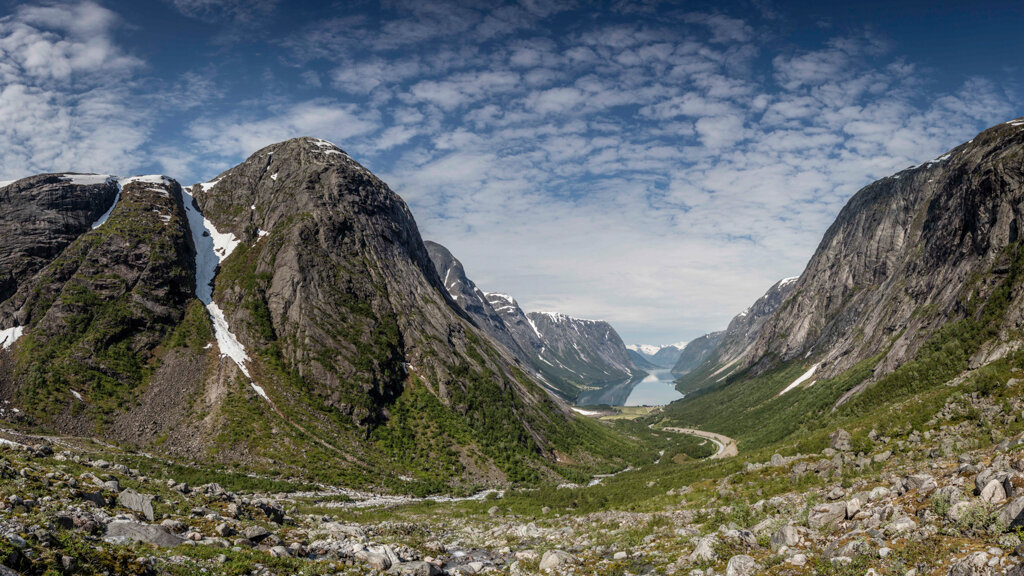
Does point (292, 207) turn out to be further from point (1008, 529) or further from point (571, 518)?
point (1008, 529)

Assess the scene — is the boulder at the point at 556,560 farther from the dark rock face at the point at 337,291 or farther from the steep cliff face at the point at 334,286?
the dark rock face at the point at 337,291

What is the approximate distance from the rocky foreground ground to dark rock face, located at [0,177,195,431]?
2157 inches

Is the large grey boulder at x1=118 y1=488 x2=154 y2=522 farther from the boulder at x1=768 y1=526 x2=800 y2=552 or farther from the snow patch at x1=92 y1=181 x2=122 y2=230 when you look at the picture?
the snow patch at x1=92 y1=181 x2=122 y2=230

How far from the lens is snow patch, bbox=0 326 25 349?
79506 mm

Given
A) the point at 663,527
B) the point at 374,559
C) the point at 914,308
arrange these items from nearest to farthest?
the point at 374,559 → the point at 663,527 → the point at 914,308

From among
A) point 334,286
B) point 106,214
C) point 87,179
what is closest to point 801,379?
point 334,286

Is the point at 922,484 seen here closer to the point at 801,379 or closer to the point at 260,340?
the point at 260,340

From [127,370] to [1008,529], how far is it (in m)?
107

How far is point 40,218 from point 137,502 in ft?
402

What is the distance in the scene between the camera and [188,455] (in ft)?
223

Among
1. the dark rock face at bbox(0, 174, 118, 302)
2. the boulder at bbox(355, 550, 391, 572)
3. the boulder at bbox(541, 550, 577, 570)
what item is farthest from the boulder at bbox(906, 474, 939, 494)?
the dark rock face at bbox(0, 174, 118, 302)

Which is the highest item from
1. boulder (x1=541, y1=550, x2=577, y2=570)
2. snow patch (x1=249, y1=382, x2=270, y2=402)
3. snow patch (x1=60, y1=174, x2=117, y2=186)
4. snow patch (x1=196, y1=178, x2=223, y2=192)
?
snow patch (x1=196, y1=178, x2=223, y2=192)

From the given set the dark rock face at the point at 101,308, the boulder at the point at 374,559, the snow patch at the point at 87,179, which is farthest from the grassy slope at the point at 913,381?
the snow patch at the point at 87,179

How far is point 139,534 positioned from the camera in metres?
18.9
